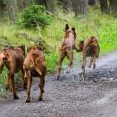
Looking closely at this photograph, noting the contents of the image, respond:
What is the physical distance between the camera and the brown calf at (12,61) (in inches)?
452

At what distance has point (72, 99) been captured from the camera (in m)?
11.5

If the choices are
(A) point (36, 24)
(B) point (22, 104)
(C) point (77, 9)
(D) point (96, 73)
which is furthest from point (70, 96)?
(C) point (77, 9)

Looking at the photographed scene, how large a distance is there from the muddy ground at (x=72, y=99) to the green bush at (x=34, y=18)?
16.0 ft

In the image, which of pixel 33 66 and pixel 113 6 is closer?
pixel 33 66

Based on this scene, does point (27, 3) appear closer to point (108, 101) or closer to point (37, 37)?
point (37, 37)

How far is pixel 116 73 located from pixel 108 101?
4.08 metres

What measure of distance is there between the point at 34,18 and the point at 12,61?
819 centimetres

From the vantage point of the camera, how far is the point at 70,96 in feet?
38.9

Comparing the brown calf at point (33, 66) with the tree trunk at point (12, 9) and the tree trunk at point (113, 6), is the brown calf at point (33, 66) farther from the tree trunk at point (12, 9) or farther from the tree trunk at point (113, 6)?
the tree trunk at point (113, 6)

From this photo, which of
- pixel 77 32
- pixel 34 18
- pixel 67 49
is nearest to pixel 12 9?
pixel 34 18

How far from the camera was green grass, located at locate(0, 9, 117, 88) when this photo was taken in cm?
1775

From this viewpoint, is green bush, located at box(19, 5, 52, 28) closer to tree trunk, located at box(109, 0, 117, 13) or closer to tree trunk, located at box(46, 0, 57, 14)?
tree trunk, located at box(46, 0, 57, 14)

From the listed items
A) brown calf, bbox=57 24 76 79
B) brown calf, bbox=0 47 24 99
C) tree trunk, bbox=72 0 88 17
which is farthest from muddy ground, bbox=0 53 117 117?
tree trunk, bbox=72 0 88 17

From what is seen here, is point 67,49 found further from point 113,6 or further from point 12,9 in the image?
point 113,6
